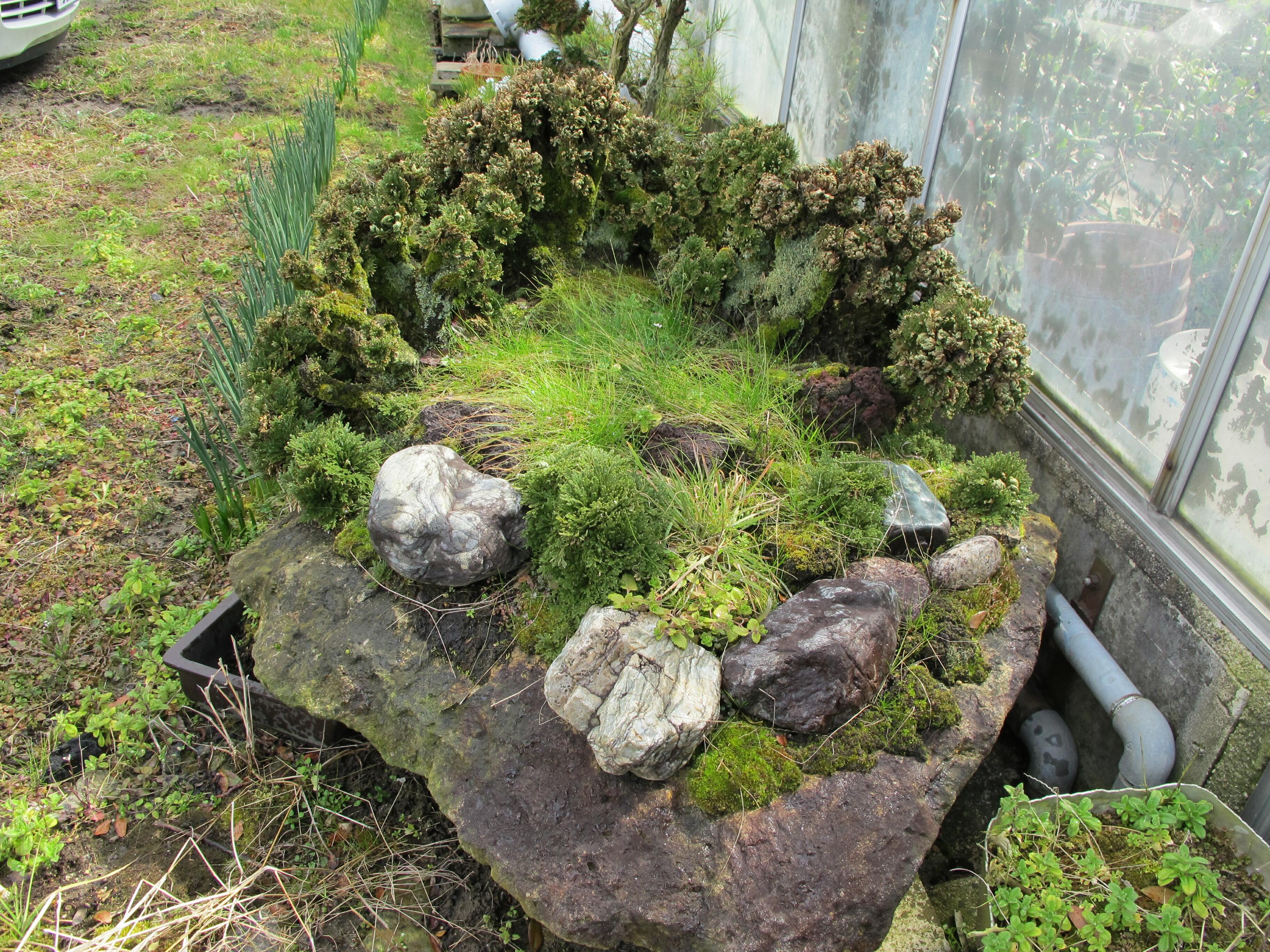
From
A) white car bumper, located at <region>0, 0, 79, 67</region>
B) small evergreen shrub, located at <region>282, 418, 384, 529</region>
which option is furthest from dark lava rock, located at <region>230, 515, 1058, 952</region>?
white car bumper, located at <region>0, 0, 79, 67</region>

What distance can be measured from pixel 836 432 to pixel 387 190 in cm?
225

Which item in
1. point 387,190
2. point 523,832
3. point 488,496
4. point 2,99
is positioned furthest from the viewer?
point 2,99

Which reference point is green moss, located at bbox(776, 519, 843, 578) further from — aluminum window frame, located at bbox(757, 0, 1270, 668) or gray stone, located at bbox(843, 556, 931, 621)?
aluminum window frame, located at bbox(757, 0, 1270, 668)

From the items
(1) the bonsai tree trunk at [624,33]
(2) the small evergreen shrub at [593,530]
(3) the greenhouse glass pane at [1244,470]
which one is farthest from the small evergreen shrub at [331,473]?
(1) the bonsai tree trunk at [624,33]

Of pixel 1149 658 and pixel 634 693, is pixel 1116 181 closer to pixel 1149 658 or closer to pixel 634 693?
pixel 1149 658

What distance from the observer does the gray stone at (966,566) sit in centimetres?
288

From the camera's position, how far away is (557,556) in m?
2.65

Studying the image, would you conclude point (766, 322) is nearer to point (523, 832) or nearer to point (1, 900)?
point (523, 832)

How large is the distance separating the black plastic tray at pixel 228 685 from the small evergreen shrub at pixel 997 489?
2476mm

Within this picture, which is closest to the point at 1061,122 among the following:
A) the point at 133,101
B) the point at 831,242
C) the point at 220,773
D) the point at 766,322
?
the point at 831,242

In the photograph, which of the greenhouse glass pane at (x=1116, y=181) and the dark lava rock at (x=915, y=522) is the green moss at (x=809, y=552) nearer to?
the dark lava rock at (x=915, y=522)

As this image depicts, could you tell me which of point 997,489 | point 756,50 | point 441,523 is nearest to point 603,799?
point 441,523

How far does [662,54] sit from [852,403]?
3287 millimetres

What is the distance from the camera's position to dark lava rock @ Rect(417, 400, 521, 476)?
321 cm
